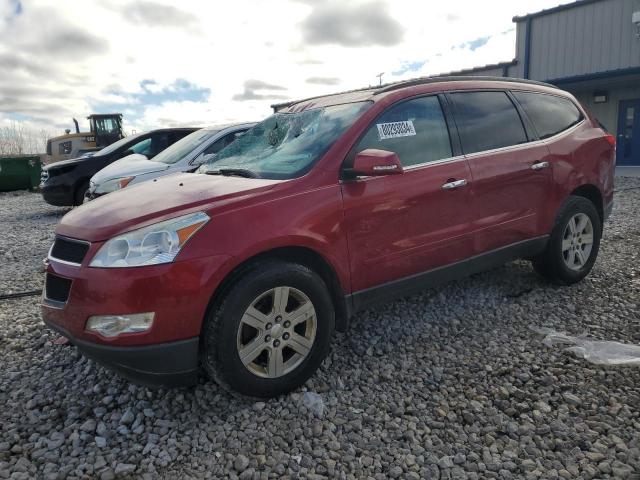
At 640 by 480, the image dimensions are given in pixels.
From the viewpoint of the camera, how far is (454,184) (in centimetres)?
341

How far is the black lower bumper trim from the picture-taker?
241 centimetres

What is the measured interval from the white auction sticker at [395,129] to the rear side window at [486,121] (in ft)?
1.54

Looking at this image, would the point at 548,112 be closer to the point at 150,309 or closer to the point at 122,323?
the point at 150,309

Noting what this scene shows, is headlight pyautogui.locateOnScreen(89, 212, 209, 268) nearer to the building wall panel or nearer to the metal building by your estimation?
the metal building

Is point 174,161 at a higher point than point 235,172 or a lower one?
higher

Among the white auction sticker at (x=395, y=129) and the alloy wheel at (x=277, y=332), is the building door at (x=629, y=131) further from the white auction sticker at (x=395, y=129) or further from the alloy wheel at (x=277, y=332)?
the alloy wheel at (x=277, y=332)

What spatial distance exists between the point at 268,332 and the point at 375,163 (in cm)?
114

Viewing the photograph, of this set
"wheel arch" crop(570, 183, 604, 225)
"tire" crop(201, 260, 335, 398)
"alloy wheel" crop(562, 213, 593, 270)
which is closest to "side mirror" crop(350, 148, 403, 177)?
"tire" crop(201, 260, 335, 398)

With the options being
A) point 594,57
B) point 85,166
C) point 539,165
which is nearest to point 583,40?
point 594,57

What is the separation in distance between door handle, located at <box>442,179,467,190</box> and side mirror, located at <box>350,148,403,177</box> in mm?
611

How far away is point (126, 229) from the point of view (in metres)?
2.50

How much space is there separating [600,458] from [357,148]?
6.78ft

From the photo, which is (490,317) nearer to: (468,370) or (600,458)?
(468,370)

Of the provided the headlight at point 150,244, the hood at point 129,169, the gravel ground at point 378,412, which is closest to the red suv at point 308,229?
the headlight at point 150,244
